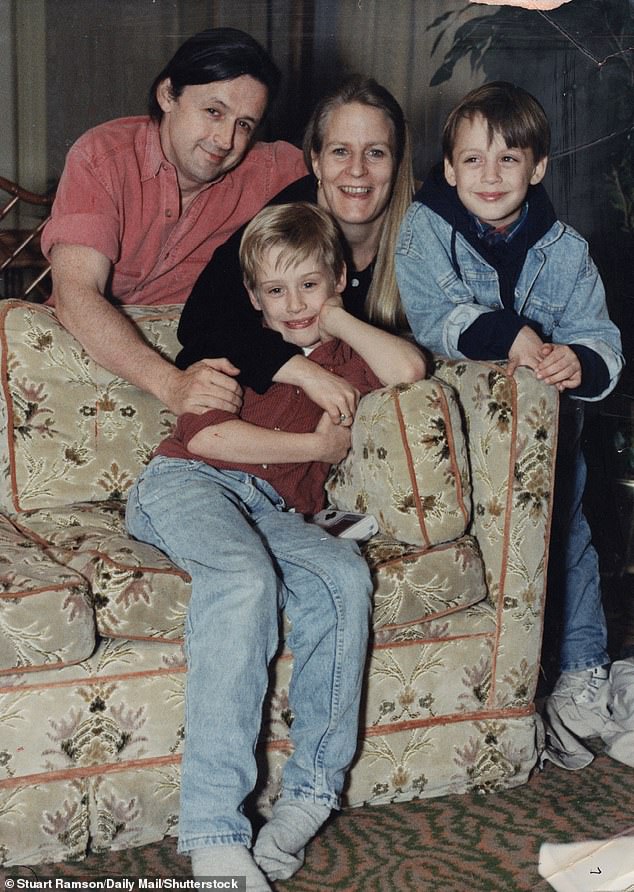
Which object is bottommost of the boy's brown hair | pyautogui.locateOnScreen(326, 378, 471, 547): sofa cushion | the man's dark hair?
pyautogui.locateOnScreen(326, 378, 471, 547): sofa cushion

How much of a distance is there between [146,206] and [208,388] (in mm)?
612

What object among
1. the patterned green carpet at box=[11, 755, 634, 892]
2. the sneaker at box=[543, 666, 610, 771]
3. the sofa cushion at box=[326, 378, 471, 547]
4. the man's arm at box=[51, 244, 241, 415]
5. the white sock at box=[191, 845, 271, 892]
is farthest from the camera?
the sneaker at box=[543, 666, 610, 771]

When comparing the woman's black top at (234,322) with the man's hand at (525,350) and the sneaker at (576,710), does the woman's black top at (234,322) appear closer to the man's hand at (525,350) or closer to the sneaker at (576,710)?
the man's hand at (525,350)

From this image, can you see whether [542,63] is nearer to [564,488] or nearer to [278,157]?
[278,157]

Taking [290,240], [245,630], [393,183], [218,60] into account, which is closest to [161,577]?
[245,630]

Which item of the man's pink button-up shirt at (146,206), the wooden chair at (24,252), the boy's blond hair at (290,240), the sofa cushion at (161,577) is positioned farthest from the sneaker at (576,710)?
the wooden chair at (24,252)

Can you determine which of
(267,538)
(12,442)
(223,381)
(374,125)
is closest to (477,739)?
(267,538)

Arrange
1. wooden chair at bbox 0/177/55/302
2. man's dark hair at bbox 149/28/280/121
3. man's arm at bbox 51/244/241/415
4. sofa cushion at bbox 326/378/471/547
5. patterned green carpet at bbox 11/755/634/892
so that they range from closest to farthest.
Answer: patterned green carpet at bbox 11/755/634/892, sofa cushion at bbox 326/378/471/547, man's arm at bbox 51/244/241/415, man's dark hair at bbox 149/28/280/121, wooden chair at bbox 0/177/55/302

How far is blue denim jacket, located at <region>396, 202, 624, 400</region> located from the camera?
7.33ft

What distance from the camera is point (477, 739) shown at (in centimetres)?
197

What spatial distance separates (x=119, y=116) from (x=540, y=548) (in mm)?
1397

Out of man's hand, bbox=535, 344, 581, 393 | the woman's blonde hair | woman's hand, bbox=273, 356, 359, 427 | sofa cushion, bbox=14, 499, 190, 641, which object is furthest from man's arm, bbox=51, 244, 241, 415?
man's hand, bbox=535, 344, 581, 393

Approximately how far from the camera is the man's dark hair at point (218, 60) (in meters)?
2.39

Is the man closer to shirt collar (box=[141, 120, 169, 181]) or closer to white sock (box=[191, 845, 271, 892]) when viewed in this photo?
Result: shirt collar (box=[141, 120, 169, 181])
